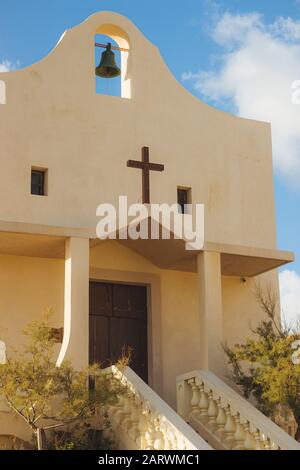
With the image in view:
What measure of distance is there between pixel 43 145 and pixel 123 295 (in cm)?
318

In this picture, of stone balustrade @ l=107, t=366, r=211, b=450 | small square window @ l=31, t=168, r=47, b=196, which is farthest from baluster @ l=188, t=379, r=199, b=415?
small square window @ l=31, t=168, r=47, b=196

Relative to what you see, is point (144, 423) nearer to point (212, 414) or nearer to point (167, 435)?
point (167, 435)

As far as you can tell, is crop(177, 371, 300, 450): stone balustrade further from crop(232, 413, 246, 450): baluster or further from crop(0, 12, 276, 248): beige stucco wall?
crop(0, 12, 276, 248): beige stucco wall

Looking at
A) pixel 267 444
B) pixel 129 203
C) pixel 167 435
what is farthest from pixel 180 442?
pixel 129 203

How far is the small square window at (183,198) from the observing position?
16469 millimetres

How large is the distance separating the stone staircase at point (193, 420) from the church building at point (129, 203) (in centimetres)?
102

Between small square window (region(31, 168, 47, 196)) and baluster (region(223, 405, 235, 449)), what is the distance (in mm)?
5368

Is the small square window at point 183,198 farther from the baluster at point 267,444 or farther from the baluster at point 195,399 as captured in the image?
the baluster at point 267,444

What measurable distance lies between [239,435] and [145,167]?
19.1 ft

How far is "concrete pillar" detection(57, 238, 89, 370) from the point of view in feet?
43.7

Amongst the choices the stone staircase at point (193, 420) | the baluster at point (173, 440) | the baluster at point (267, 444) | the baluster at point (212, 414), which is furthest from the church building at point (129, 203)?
the baluster at point (173, 440)

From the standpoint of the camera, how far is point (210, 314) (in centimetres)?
1451
